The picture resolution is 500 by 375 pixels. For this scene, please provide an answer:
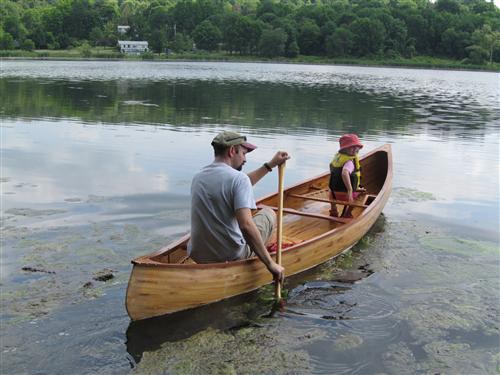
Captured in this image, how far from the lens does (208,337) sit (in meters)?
6.12

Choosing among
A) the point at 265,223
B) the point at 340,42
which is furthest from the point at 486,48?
the point at 265,223

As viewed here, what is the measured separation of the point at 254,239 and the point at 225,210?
0.46m

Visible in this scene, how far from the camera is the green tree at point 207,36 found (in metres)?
151

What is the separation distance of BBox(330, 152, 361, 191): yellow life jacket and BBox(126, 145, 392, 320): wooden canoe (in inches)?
21.4

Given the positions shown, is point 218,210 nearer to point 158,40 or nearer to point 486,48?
point 486,48

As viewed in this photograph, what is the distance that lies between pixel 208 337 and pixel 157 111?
2161cm

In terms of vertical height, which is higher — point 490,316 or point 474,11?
point 474,11

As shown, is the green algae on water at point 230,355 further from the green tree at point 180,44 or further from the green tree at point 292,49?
the green tree at point 180,44

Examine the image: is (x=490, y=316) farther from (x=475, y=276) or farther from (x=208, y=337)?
(x=208, y=337)

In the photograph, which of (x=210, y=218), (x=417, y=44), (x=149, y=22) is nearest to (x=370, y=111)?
(x=210, y=218)

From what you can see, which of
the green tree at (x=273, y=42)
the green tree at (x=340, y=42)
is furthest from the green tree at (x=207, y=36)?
the green tree at (x=340, y=42)

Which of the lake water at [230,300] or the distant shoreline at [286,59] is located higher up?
the distant shoreline at [286,59]

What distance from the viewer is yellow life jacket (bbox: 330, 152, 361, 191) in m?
9.62

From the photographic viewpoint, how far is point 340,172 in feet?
32.0
